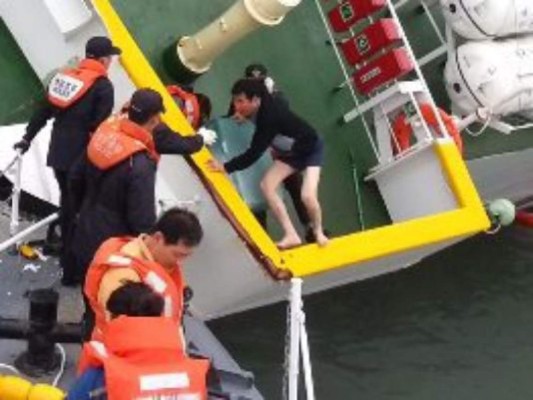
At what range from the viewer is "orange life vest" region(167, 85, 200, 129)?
23.2 ft

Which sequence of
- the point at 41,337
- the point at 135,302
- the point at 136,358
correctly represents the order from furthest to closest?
the point at 41,337, the point at 135,302, the point at 136,358

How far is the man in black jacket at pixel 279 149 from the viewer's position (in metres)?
6.55

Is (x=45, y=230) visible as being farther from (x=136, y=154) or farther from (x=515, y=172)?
(x=515, y=172)

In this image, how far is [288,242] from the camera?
267 inches

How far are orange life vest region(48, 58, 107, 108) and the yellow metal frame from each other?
0.36 m

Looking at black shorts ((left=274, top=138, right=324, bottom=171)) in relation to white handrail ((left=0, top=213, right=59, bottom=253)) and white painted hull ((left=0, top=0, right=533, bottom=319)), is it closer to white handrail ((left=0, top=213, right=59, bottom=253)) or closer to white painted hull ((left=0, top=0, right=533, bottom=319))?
white painted hull ((left=0, top=0, right=533, bottom=319))

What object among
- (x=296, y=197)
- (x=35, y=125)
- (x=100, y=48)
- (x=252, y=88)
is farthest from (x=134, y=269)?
(x=296, y=197)

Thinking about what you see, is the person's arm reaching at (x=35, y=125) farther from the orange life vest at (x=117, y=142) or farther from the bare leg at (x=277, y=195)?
the bare leg at (x=277, y=195)

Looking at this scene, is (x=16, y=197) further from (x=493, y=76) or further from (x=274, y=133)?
(x=493, y=76)

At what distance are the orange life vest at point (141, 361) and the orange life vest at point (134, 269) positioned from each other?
420mm

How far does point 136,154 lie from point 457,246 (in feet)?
16.9

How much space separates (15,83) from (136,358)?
4676 mm

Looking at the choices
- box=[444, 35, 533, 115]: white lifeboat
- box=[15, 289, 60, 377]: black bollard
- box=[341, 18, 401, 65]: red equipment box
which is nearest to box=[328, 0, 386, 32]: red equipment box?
box=[341, 18, 401, 65]: red equipment box

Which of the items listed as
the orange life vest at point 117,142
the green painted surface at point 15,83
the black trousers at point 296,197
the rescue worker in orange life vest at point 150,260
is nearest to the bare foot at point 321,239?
the black trousers at point 296,197
